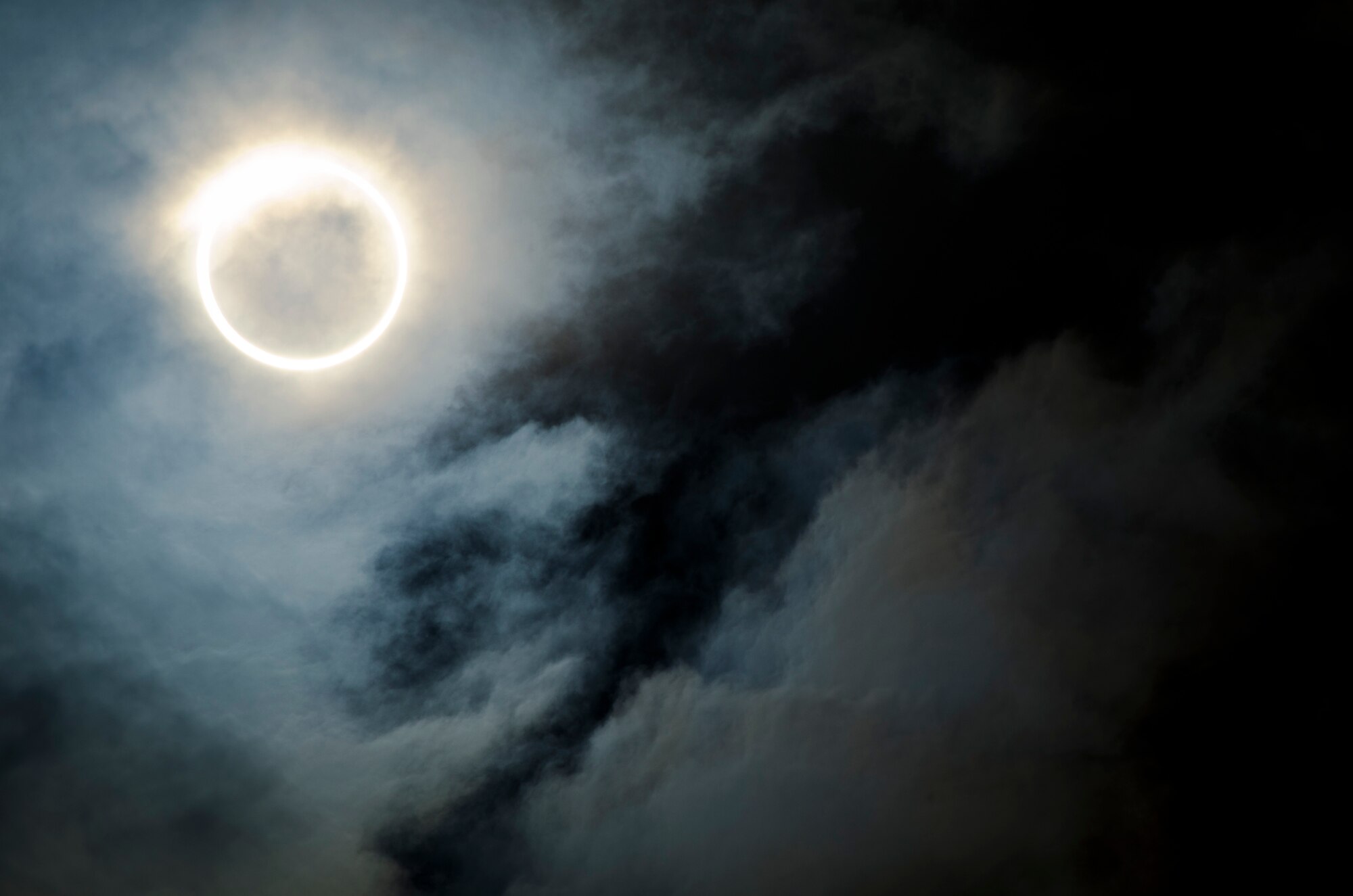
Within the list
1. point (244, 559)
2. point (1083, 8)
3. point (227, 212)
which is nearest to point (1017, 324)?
point (1083, 8)

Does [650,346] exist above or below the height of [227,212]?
below

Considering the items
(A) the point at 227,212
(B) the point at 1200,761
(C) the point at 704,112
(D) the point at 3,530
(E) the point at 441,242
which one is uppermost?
(D) the point at 3,530

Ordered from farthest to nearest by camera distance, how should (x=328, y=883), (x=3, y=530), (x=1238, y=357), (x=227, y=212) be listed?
(x=328, y=883) < (x=3, y=530) < (x=1238, y=357) < (x=227, y=212)

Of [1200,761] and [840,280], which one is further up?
[840,280]

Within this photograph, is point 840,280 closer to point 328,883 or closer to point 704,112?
point 704,112

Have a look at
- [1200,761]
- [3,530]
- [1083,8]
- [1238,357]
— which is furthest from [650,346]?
[1200,761]

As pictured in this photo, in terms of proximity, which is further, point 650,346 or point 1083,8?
point 650,346

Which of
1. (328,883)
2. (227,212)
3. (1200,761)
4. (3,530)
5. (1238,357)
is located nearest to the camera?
(227,212)

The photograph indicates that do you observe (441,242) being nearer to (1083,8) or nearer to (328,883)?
(1083,8)

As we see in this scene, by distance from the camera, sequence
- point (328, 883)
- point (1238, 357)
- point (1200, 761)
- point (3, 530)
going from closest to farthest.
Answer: point (1238, 357) < point (3, 530) < point (1200, 761) < point (328, 883)
